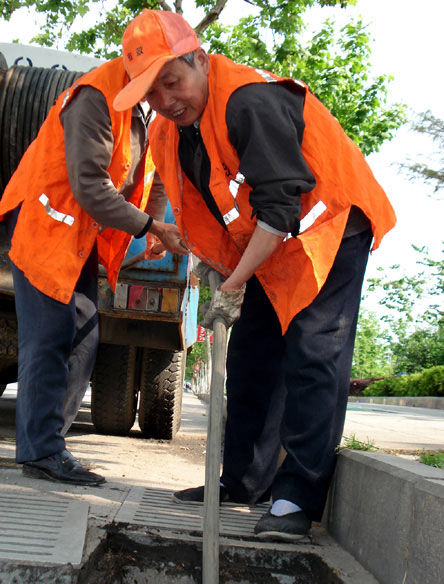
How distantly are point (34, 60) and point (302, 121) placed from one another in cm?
471

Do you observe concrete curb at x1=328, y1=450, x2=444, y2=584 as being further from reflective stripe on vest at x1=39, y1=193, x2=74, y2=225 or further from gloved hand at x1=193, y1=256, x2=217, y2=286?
reflective stripe on vest at x1=39, y1=193, x2=74, y2=225

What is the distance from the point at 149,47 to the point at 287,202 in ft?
2.25

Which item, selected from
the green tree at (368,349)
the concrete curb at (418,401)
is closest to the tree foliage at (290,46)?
the concrete curb at (418,401)

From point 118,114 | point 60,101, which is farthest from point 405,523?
point 60,101

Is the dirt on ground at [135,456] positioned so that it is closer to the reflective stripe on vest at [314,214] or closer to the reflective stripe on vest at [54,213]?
the reflective stripe on vest at [54,213]

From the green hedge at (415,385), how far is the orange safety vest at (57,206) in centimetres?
1578

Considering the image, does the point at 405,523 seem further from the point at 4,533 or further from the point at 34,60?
the point at 34,60

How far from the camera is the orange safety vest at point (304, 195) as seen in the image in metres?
2.27

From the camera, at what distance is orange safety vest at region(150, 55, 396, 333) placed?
7.45 feet

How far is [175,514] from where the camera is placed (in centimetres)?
247

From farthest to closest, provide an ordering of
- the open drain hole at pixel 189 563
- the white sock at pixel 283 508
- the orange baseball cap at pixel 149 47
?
the white sock at pixel 283 508, the orange baseball cap at pixel 149 47, the open drain hole at pixel 189 563

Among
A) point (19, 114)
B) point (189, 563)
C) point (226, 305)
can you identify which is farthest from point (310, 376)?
point (19, 114)

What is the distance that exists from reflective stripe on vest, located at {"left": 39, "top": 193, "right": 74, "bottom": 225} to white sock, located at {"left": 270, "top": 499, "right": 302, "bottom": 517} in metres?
1.35

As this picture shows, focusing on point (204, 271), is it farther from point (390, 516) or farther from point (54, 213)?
point (390, 516)
